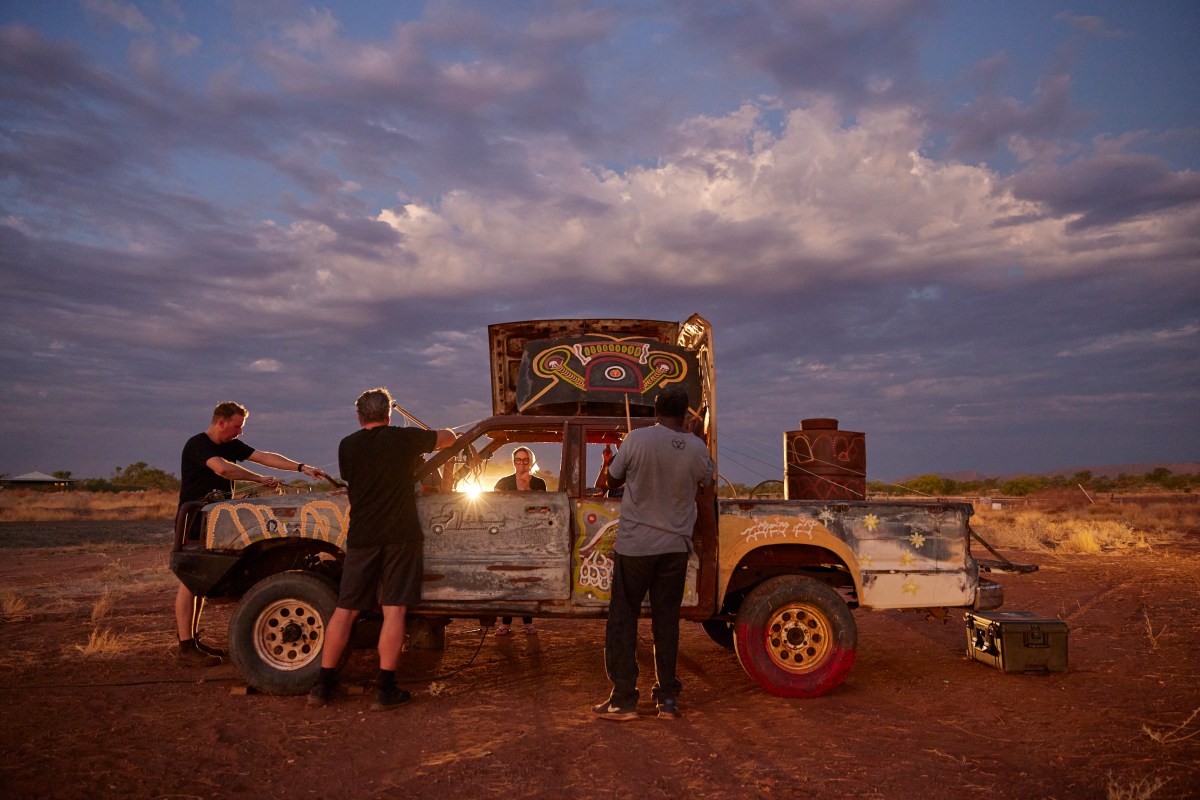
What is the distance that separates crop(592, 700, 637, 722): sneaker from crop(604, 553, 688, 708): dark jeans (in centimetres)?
3

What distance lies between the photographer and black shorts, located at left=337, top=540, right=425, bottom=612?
4895mm

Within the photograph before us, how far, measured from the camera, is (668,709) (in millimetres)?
4766

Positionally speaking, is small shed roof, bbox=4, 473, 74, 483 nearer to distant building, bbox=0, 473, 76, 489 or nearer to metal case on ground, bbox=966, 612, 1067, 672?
distant building, bbox=0, 473, 76, 489

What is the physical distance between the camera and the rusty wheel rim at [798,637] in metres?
5.29

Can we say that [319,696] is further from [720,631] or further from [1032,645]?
[1032,645]

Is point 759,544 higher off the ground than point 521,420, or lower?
lower

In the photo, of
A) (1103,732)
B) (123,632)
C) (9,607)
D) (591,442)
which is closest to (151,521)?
(9,607)

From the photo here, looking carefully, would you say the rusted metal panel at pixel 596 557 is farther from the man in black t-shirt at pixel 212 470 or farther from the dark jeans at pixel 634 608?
the man in black t-shirt at pixel 212 470

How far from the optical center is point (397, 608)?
4.92 metres

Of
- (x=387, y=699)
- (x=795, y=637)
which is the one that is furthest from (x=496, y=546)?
(x=795, y=637)

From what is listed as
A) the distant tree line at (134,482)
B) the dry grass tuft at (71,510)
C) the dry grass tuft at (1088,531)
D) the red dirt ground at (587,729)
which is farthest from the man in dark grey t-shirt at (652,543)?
the distant tree line at (134,482)

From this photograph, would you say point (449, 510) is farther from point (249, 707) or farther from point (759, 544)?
point (759, 544)

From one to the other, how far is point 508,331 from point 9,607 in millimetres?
6114

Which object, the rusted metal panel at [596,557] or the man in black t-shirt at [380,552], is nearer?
the man in black t-shirt at [380,552]
